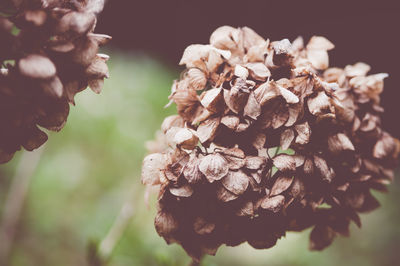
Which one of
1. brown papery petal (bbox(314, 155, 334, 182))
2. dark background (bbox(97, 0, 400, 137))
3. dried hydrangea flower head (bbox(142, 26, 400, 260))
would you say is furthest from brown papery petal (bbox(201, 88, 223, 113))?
dark background (bbox(97, 0, 400, 137))

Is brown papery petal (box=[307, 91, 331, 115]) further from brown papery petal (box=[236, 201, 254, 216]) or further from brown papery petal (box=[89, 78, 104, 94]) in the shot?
brown papery petal (box=[89, 78, 104, 94])

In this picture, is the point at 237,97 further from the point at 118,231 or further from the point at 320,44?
the point at 118,231

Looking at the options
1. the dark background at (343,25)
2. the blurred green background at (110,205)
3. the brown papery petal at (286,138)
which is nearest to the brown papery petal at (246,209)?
the brown papery petal at (286,138)

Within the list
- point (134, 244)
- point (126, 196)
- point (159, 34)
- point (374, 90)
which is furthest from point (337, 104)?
point (159, 34)

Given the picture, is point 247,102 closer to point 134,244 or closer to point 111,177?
point 134,244

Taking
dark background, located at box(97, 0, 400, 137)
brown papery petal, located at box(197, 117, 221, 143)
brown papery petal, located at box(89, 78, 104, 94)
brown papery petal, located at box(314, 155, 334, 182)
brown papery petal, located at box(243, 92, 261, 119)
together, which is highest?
brown papery petal, located at box(243, 92, 261, 119)

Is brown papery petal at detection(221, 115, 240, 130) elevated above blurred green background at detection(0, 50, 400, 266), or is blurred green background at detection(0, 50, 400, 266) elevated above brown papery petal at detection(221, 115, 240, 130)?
brown papery petal at detection(221, 115, 240, 130)

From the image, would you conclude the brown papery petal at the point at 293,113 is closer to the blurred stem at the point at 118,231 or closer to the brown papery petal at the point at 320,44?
the brown papery petal at the point at 320,44
